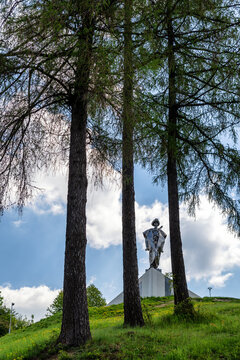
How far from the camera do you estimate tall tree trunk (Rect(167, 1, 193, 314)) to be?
332 inches

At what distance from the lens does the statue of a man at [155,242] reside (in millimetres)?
18844

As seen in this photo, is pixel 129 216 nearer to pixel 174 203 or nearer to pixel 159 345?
pixel 174 203

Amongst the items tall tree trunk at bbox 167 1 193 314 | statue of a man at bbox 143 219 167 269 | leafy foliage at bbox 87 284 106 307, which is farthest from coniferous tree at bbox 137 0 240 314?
leafy foliage at bbox 87 284 106 307

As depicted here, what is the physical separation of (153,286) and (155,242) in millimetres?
2359

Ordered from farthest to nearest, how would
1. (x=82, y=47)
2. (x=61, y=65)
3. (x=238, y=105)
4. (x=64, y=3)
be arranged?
(x=238, y=105)
(x=61, y=65)
(x=82, y=47)
(x=64, y=3)

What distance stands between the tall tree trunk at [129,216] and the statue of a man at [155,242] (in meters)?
11.2

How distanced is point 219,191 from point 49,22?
7.13 m

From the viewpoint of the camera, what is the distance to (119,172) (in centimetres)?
803

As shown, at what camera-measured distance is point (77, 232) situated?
6062mm

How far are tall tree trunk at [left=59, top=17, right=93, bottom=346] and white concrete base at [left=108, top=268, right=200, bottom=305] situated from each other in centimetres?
1258

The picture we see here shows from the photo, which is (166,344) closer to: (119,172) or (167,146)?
(119,172)

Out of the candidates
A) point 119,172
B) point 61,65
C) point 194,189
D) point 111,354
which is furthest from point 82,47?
point 194,189

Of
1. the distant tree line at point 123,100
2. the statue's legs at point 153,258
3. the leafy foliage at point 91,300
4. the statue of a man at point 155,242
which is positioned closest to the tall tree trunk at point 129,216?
→ the distant tree line at point 123,100

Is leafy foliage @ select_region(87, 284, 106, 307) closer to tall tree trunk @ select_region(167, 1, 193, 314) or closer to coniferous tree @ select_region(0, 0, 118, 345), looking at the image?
tall tree trunk @ select_region(167, 1, 193, 314)
